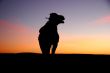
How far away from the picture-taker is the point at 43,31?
9969 mm

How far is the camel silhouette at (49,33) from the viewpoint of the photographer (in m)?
9.97

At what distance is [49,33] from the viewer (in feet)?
33.1

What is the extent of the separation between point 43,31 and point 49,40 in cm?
52

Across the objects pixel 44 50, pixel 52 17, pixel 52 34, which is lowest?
pixel 44 50

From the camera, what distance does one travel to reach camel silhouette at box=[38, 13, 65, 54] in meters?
9.97
